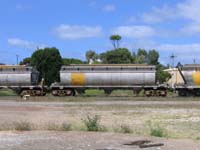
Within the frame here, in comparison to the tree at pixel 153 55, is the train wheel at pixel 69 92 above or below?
below

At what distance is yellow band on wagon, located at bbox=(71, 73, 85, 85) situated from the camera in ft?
212

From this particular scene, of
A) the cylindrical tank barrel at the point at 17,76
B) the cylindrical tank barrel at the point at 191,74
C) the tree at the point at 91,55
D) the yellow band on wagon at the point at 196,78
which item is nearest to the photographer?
the yellow band on wagon at the point at 196,78

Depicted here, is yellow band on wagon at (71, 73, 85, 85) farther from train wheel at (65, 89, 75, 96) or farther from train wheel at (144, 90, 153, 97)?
train wheel at (144, 90, 153, 97)

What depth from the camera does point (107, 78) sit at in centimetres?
6412

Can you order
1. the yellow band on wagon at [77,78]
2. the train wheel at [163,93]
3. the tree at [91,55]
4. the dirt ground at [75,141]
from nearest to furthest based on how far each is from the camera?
the dirt ground at [75,141] → the train wheel at [163,93] → the yellow band on wagon at [77,78] → the tree at [91,55]

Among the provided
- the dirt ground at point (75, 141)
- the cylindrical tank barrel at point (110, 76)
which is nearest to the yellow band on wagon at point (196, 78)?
the cylindrical tank barrel at point (110, 76)

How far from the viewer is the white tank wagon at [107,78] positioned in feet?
209

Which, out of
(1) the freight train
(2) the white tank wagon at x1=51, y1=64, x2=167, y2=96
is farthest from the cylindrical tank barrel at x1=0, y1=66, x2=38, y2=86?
(2) the white tank wagon at x1=51, y1=64, x2=167, y2=96

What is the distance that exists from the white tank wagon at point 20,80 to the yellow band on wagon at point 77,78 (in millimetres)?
4226

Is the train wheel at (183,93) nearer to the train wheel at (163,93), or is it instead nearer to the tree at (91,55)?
the train wheel at (163,93)

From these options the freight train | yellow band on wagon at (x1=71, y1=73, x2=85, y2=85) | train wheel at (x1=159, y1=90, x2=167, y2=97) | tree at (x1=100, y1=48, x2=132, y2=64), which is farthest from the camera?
tree at (x1=100, y1=48, x2=132, y2=64)

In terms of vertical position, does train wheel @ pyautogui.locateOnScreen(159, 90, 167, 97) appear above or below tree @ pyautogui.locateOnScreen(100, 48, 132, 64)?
below

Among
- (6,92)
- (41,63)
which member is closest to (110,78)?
(6,92)

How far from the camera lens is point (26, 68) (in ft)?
220
